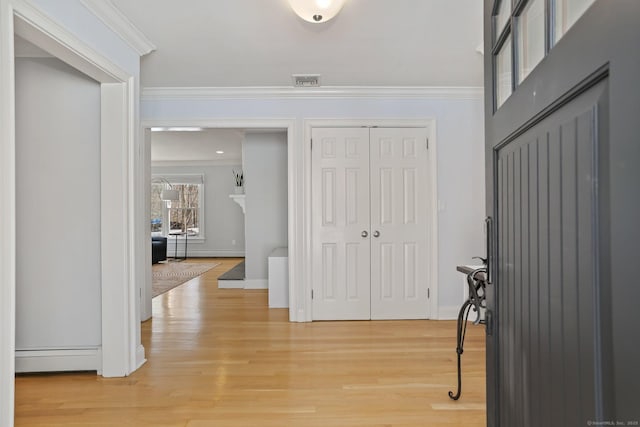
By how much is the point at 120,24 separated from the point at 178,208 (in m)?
8.13

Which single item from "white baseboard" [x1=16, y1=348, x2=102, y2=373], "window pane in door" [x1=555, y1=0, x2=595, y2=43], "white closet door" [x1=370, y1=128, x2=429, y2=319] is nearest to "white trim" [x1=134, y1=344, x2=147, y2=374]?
"white baseboard" [x1=16, y1=348, x2=102, y2=373]

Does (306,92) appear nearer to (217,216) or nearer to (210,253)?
(217,216)

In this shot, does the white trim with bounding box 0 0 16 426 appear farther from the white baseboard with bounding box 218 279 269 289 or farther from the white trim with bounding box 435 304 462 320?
the white baseboard with bounding box 218 279 269 289

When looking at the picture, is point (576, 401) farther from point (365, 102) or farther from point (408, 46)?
point (365, 102)

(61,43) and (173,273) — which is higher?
(61,43)

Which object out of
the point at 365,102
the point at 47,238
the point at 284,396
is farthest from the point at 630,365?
the point at 365,102

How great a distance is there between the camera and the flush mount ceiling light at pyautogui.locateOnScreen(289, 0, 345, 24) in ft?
7.04

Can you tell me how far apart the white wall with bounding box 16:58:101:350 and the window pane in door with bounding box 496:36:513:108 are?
264cm

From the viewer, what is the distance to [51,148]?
8.92 ft

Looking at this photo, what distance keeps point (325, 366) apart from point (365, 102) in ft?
8.57

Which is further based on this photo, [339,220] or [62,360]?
[339,220]

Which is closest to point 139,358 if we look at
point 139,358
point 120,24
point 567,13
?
point 139,358

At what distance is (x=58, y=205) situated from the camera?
2727mm

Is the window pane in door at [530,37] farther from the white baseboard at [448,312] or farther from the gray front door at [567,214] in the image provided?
the white baseboard at [448,312]
